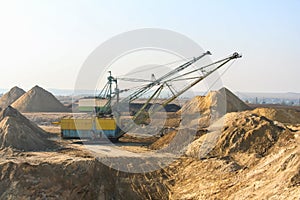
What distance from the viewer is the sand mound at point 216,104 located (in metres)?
36.2

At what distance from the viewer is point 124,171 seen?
1919 cm

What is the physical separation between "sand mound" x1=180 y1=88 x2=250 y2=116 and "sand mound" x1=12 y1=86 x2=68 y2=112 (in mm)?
27034

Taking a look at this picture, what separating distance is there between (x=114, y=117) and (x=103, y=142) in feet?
7.06

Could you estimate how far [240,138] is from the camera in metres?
20.4

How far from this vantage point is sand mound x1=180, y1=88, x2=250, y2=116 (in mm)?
36172

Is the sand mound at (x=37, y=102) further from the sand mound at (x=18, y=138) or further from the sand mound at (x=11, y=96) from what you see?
the sand mound at (x=18, y=138)

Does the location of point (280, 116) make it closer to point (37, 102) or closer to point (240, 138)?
point (240, 138)

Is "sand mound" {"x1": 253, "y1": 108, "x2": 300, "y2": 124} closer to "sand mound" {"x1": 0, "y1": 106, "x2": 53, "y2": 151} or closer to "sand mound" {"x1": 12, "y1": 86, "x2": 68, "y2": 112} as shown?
"sand mound" {"x1": 0, "y1": 106, "x2": 53, "y2": 151}

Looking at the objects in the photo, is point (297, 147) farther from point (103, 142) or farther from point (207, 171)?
point (103, 142)

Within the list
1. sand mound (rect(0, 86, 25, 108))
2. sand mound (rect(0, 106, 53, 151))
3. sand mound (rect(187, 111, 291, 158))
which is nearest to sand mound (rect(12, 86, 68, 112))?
sand mound (rect(0, 86, 25, 108))

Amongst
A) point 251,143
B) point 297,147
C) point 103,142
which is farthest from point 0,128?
point 297,147

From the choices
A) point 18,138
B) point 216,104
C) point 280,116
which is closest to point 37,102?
point 216,104

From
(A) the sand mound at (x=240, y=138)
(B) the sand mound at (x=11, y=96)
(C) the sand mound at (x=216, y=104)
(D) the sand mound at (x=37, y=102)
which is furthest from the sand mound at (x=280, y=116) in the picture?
(B) the sand mound at (x=11, y=96)

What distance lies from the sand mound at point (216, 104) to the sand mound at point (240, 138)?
1269 centimetres
